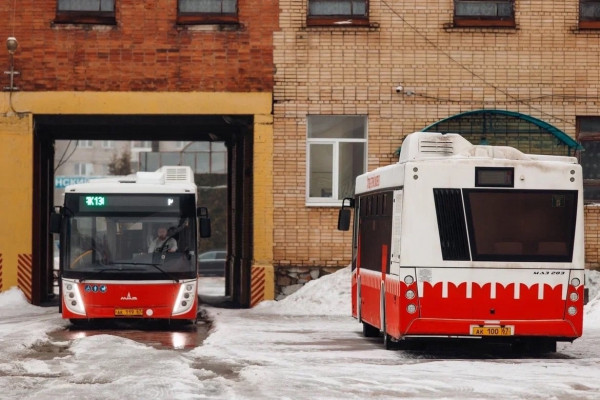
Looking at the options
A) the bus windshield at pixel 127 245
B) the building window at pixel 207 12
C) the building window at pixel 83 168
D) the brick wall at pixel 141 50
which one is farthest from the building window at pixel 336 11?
the building window at pixel 83 168

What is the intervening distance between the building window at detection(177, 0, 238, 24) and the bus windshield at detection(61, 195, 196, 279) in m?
6.38

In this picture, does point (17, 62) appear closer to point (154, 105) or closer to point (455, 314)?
point (154, 105)

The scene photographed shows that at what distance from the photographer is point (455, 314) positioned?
17.0 m

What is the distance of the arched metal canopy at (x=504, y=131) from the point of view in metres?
28.3

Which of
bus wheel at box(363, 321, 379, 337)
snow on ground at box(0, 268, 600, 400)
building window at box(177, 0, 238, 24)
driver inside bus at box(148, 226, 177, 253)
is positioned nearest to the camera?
snow on ground at box(0, 268, 600, 400)

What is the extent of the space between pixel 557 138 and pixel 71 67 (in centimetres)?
1010

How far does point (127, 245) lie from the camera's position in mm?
23172

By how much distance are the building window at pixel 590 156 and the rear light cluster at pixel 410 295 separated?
12.9 m

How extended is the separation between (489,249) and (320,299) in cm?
1076

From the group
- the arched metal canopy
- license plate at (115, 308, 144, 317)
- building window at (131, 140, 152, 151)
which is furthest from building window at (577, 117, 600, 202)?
A: building window at (131, 140, 152, 151)

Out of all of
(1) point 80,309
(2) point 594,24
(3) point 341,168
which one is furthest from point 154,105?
(2) point 594,24

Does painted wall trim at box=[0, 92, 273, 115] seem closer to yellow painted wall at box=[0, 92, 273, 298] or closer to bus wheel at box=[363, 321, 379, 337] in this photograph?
yellow painted wall at box=[0, 92, 273, 298]

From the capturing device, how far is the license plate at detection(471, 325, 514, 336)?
55.6 ft

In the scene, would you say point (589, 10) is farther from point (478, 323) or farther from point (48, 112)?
point (478, 323)
